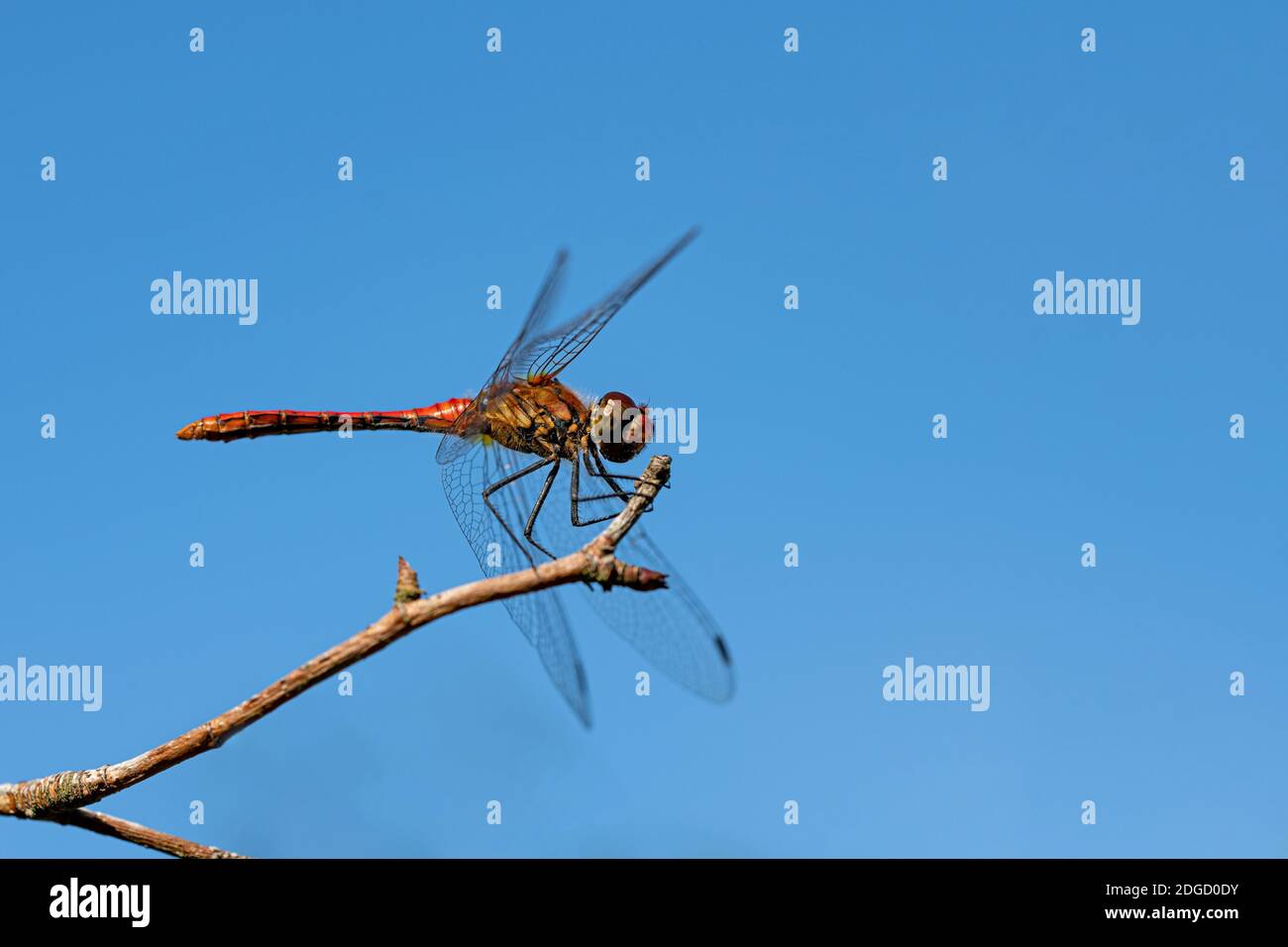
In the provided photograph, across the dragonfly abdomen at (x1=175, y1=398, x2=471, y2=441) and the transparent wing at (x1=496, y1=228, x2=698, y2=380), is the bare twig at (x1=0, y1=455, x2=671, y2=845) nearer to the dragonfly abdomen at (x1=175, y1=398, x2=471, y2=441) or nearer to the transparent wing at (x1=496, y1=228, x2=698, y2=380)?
the transparent wing at (x1=496, y1=228, x2=698, y2=380)

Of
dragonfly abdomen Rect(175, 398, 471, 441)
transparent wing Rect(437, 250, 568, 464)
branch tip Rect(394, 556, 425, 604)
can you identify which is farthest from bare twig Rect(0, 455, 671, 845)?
dragonfly abdomen Rect(175, 398, 471, 441)

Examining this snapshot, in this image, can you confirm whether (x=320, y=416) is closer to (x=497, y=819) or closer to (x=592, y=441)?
(x=592, y=441)

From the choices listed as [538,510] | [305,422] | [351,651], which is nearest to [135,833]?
[351,651]

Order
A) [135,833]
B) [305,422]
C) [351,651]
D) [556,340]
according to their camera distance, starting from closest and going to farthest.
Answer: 1. [351,651]
2. [135,833]
3. [556,340]
4. [305,422]

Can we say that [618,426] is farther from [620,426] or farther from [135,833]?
[135,833]

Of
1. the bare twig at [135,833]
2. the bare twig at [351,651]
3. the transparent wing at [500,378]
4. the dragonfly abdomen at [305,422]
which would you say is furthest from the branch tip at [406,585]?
the dragonfly abdomen at [305,422]
